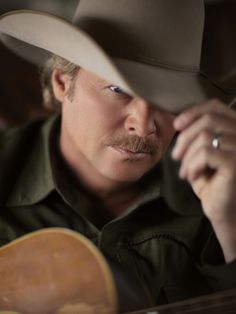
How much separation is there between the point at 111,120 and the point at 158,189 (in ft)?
0.62

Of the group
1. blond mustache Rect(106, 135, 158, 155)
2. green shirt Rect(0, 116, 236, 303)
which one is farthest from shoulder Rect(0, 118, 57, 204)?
blond mustache Rect(106, 135, 158, 155)

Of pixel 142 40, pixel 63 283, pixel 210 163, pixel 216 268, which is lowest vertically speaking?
pixel 216 268

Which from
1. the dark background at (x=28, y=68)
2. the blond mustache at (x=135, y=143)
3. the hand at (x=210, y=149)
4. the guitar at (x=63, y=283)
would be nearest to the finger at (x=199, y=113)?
the hand at (x=210, y=149)

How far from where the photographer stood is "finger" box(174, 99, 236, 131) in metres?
0.74

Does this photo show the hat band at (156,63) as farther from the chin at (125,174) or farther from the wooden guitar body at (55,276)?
the wooden guitar body at (55,276)

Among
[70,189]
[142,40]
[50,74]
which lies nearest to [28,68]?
[50,74]

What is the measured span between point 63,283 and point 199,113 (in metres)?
0.32

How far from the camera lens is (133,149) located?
0.86m

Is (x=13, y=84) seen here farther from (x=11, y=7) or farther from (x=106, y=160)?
(x=106, y=160)

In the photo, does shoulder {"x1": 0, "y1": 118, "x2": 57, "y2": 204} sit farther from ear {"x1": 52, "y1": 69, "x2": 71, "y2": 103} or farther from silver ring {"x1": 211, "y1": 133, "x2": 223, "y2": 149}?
silver ring {"x1": 211, "y1": 133, "x2": 223, "y2": 149}

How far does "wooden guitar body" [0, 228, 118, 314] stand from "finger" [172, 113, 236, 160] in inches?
7.7

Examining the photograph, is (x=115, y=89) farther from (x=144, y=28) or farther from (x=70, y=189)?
(x=70, y=189)

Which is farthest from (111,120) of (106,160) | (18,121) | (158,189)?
(18,121)

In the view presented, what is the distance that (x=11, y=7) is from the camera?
48.5 inches
